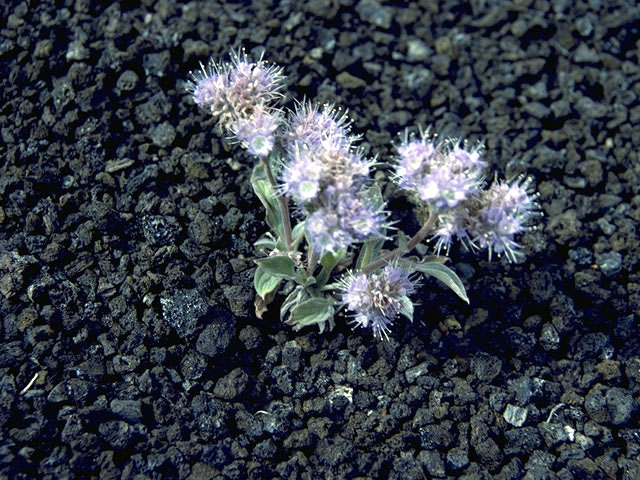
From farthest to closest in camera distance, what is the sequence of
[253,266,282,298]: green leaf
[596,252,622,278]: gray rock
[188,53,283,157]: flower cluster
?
[596,252,622,278]: gray rock < [253,266,282,298]: green leaf < [188,53,283,157]: flower cluster

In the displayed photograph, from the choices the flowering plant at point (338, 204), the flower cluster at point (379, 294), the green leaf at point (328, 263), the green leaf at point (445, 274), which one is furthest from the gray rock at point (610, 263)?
the green leaf at point (328, 263)

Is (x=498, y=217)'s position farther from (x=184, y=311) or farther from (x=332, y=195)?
(x=184, y=311)

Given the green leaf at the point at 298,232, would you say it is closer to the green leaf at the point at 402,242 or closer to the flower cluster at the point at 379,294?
the flower cluster at the point at 379,294

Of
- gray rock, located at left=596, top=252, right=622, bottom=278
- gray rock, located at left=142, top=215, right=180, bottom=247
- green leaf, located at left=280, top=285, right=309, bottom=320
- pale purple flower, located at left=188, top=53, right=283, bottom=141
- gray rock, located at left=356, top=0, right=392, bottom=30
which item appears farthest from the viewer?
gray rock, located at left=356, top=0, right=392, bottom=30

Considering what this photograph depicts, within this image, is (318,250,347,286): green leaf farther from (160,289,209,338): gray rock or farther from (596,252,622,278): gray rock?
(596,252,622,278): gray rock

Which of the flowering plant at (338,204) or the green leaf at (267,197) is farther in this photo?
the green leaf at (267,197)

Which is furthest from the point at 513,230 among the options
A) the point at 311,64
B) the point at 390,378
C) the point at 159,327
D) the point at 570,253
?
the point at 311,64

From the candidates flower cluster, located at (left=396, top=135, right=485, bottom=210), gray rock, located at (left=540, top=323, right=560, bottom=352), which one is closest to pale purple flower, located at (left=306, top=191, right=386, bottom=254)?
flower cluster, located at (left=396, top=135, right=485, bottom=210)

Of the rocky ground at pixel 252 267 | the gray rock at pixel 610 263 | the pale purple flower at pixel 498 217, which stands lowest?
the gray rock at pixel 610 263
